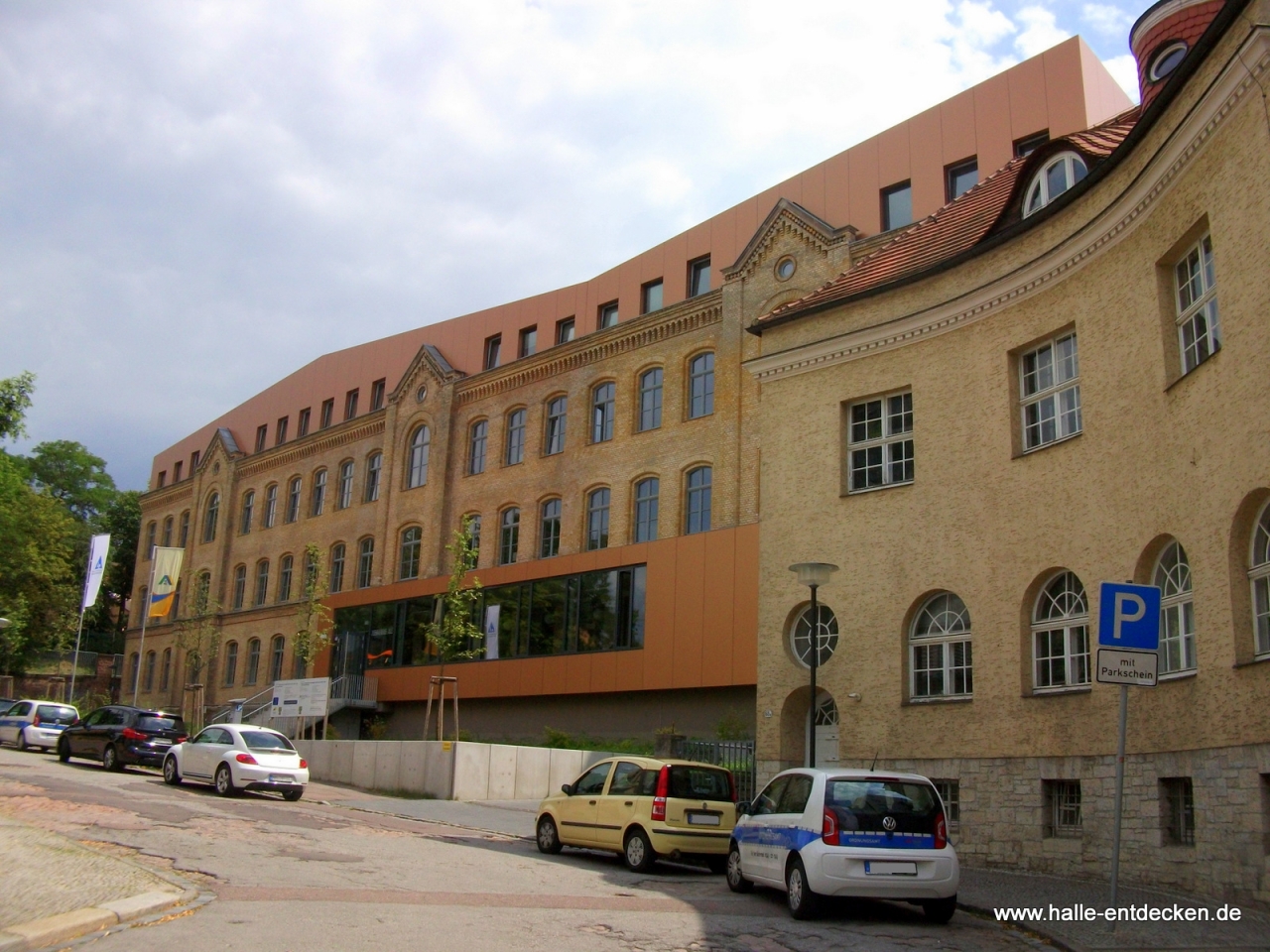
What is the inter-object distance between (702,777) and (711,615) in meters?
14.5

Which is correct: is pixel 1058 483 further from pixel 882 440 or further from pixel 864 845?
pixel 864 845

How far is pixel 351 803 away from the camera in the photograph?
22.3 m

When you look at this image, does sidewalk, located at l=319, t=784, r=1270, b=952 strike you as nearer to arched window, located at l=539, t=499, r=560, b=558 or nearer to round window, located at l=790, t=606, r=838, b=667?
round window, located at l=790, t=606, r=838, b=667

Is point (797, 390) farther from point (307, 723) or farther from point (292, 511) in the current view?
point (292, 511)

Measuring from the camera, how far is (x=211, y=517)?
55.2m

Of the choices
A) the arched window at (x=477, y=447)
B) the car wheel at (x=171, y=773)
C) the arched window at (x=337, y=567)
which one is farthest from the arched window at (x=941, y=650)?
the arched window at (x=337, y=567)

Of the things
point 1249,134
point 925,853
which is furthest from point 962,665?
point 1249,134

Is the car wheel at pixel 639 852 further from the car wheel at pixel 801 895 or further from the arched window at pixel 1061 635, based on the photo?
the arched window at pixel 1061 635

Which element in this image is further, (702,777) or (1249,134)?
(702,777)

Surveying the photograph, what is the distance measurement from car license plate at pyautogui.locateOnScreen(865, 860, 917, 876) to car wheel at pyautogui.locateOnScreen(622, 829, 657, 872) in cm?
400

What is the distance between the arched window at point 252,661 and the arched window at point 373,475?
31.6 feet

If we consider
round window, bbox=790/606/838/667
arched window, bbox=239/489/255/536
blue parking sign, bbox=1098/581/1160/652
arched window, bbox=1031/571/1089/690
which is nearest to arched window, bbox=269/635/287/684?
arched window, bbox=239/489/255/536

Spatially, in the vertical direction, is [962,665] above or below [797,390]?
below

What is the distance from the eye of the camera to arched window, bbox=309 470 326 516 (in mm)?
48000
